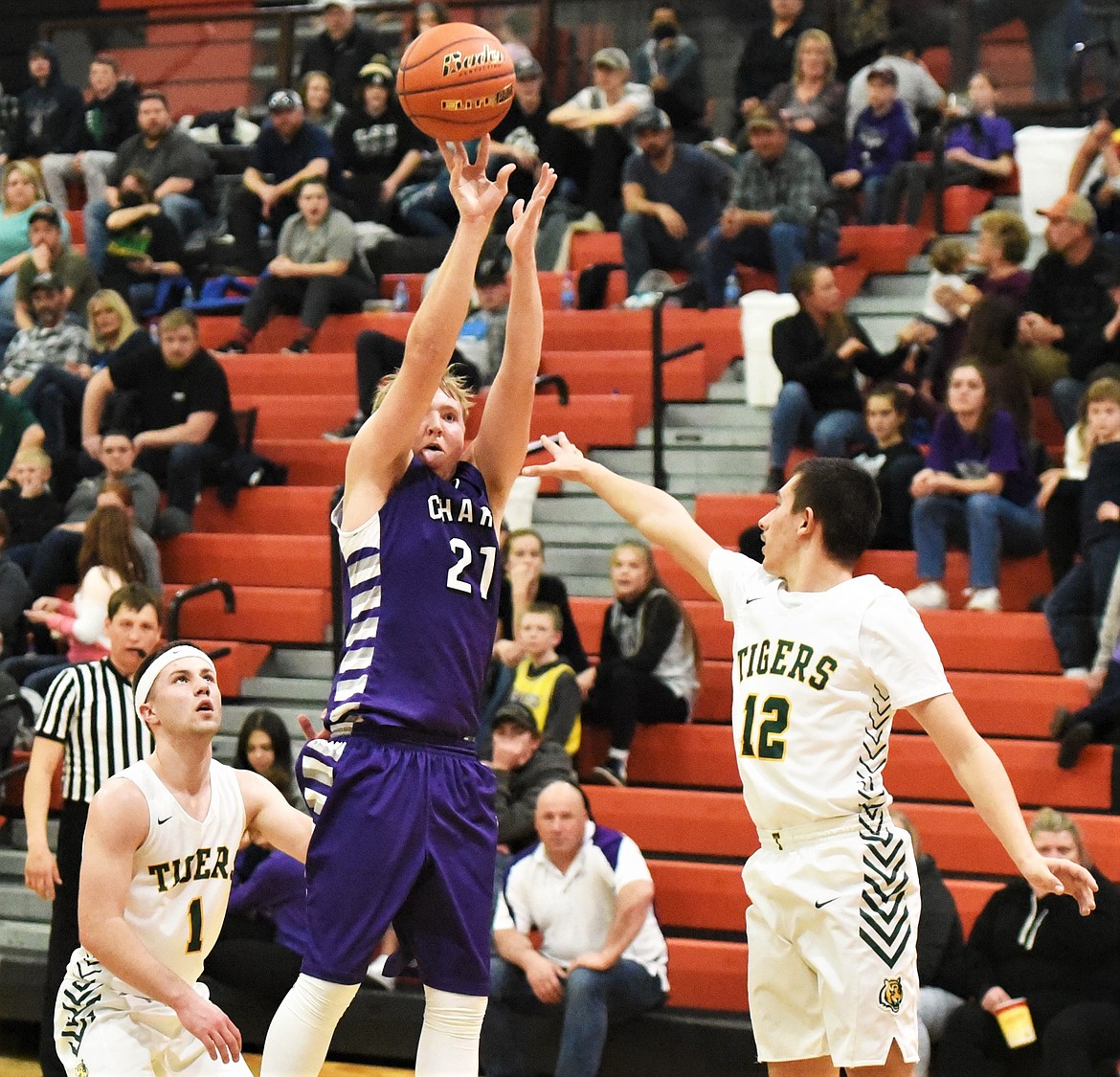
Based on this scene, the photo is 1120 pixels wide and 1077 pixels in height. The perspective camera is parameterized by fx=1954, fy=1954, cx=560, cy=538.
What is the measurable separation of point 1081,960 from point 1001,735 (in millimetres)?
1521

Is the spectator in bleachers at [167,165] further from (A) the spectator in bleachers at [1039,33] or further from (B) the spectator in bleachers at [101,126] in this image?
(A) the spectator in bleachers at [1039,33]

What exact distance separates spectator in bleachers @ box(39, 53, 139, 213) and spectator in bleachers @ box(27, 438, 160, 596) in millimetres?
4543

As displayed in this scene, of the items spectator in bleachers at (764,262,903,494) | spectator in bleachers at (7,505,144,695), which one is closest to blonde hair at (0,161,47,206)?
spectator in bleachers at (7,505,144,695)

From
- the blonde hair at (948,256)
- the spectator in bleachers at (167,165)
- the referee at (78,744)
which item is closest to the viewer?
the referee at (78,744)

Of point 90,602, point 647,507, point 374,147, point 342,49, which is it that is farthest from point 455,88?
point 342,49

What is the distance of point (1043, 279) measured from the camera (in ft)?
31.0

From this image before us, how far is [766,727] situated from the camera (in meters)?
4.27

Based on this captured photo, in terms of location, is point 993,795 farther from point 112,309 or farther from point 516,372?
point 112,309

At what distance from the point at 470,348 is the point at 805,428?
6.19ft

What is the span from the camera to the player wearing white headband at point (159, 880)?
14.9 feet

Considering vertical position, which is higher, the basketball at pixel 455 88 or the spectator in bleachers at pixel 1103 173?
the basketball at pixel 455 88

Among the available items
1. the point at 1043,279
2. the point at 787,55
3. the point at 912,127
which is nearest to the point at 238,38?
the point at 787,55

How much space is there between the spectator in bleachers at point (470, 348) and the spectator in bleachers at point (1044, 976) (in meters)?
3.97

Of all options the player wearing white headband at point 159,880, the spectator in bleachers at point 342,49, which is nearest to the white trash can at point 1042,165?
the spectator in bleachers at point 342,49
